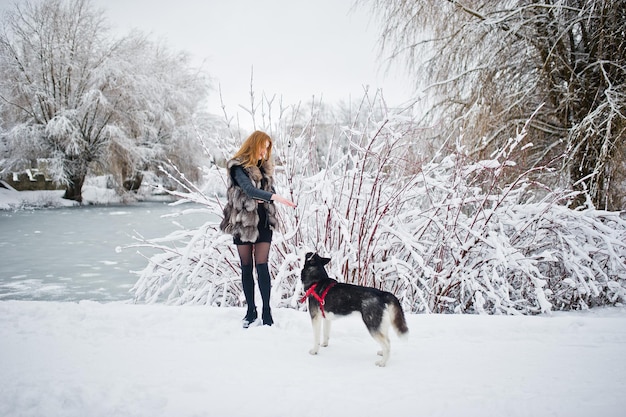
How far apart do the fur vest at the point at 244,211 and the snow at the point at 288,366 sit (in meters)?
0.65

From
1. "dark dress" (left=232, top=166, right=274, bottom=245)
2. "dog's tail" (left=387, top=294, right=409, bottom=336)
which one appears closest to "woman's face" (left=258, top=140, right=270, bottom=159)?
"dark dress" (left=232, top=166, right=274, bottom=245)

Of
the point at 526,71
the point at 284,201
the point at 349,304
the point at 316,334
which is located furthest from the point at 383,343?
the point at 526,71

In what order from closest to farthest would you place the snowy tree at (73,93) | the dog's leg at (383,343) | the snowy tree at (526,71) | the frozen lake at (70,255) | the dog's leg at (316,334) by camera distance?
the dog's leg at (383,343) < the dog's leg at (316,334) < the snowy tree at (526,71) < the frozen lake at (70,255) < the snowy tree at (73,93)

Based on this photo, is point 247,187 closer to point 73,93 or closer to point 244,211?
point 244,211

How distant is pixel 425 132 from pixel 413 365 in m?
3.90

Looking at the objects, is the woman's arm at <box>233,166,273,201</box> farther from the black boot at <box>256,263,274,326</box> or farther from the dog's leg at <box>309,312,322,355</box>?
the dog's leg at <box>309,312,322,355</box>

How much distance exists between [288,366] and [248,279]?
0.88m

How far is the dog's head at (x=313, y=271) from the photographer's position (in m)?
2.39

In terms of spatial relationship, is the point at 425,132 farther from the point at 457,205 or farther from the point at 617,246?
the point at 617,246

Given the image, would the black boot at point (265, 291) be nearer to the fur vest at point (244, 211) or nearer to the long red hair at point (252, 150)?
the fur vest at point (244, 211)

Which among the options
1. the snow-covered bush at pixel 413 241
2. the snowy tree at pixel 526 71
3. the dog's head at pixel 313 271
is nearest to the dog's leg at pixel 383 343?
the dog's head at pixel 313 271

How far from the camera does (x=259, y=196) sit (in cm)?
260

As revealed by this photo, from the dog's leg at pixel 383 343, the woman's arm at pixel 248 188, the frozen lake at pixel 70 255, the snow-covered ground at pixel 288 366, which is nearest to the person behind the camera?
the snow-covered ground at pixel 288 366

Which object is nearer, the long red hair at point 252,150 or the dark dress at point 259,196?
the dark dress at point 259,196
